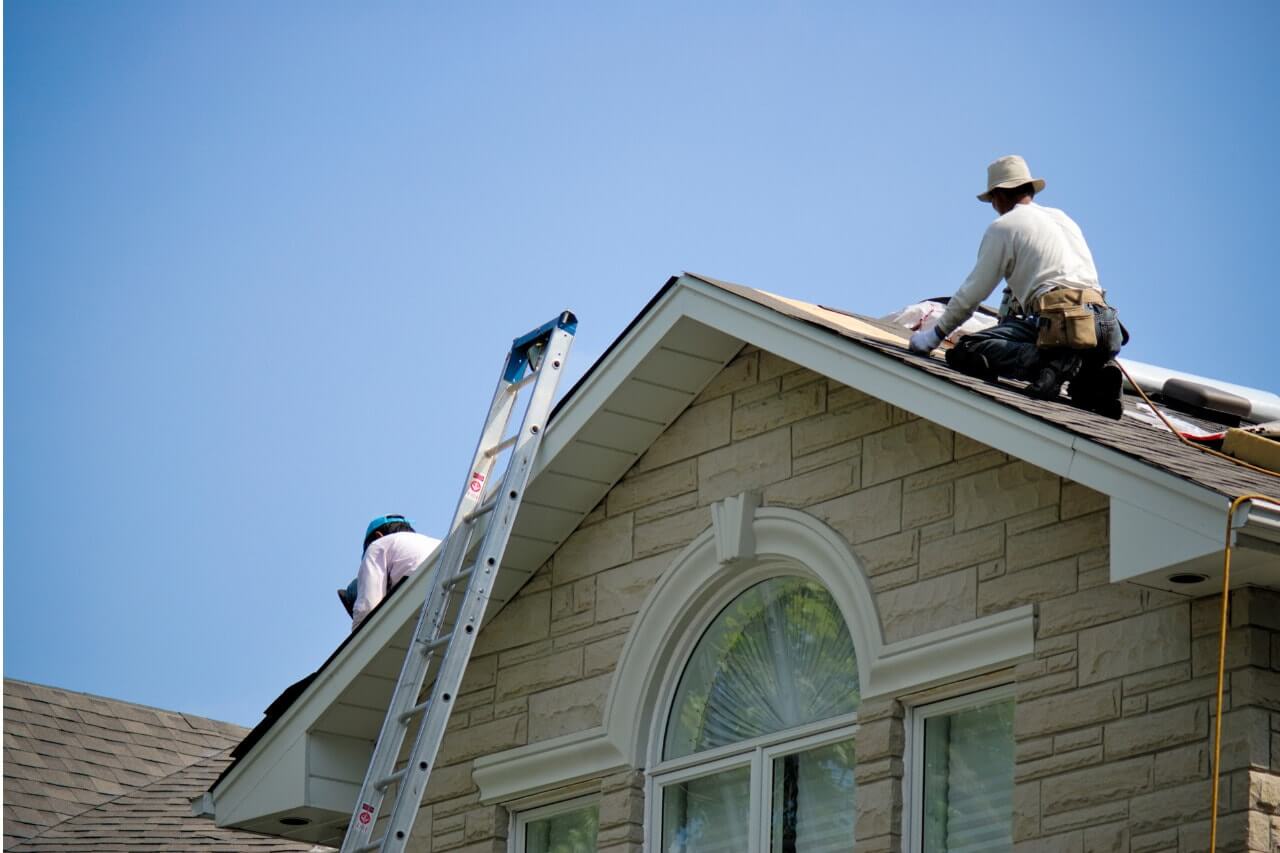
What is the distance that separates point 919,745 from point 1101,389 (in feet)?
5.50

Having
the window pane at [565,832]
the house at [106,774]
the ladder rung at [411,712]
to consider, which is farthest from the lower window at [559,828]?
the house at [106,774]

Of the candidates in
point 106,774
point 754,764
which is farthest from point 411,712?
point 106,774

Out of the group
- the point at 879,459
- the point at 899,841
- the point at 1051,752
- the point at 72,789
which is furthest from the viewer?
the point at 72,789

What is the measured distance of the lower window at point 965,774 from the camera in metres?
8.14

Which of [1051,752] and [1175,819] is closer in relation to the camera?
[1175,819]

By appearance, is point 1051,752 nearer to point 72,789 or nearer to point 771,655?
point 771,655

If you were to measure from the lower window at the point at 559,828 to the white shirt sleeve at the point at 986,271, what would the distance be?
3.09 m

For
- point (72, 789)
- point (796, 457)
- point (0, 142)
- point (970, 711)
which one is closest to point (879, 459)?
point (796, 457)

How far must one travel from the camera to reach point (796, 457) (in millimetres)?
9570

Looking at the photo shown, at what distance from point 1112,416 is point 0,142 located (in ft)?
15.7

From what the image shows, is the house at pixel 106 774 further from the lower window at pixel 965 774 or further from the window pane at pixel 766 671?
the lower window at pixel 965 774

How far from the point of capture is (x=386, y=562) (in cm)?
1188

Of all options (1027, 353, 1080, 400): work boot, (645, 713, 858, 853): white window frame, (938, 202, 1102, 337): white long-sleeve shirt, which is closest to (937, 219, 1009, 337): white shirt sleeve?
(938, 202, 1102, 337): white long-sleeve shirt

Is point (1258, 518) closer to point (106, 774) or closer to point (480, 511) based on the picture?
point (480, 511)
